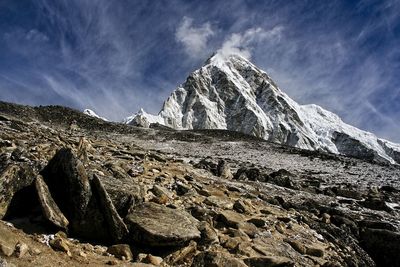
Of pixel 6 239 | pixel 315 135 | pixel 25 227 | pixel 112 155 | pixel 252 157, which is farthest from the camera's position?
pixel 315 135

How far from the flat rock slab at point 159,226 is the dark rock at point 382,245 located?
566 cm

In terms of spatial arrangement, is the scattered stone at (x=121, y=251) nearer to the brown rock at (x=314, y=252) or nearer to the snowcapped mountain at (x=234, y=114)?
the brown rock at (x=314, y=252)

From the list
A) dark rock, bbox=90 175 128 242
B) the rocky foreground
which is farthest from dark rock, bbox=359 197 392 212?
dark rock, bbox=90 175 128 242

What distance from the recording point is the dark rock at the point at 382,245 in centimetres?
1091

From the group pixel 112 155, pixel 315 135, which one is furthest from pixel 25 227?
pixel 315 135

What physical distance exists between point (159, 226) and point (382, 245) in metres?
6.94

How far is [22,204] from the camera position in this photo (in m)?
8.44

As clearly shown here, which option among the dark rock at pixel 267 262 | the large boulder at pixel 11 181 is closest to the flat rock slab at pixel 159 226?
the dark rock at pixel 267 262

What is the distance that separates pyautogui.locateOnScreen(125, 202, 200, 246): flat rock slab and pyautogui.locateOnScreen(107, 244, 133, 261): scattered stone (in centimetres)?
40

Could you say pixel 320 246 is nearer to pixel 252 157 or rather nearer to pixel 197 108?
pixel 252 157

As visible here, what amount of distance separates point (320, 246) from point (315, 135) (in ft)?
641

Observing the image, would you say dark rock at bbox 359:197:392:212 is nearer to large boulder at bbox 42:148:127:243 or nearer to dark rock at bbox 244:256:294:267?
dark rock at bbox 244:256:294:267

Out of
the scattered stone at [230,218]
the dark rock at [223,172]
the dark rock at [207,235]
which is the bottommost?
the dark rock at [207,235]

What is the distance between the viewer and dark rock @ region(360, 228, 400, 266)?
1091cm
